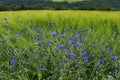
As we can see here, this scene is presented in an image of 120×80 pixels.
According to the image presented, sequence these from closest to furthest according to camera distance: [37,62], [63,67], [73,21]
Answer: [63,67]
[37,62]
[73,21]

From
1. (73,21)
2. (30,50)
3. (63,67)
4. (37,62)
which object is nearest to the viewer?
(63,67)

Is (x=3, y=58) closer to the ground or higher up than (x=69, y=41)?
closer to the ground

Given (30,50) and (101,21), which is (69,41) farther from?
(101,21)

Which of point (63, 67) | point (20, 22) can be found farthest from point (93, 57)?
point (20, 22)

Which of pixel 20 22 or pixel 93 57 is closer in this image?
pixel 93 57

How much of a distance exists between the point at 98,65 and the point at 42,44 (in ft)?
2.94

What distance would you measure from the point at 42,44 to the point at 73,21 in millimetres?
1809

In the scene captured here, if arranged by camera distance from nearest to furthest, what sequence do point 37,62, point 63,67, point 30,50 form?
point 63,67
point 37,62
point 30,50

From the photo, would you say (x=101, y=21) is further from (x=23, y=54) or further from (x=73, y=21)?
(x=23, y=54)

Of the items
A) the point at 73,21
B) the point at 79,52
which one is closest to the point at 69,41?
the point at 79,52

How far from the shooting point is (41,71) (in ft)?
10.2

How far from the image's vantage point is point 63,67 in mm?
2959

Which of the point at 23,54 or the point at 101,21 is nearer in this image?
the point at 23,54

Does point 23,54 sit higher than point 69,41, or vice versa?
point 69,41
